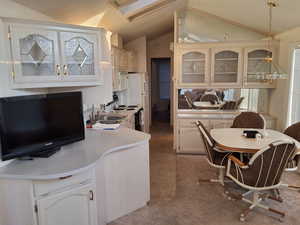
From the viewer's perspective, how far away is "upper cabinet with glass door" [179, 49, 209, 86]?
4.44m

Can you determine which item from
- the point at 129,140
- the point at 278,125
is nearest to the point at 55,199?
the point at 129,140

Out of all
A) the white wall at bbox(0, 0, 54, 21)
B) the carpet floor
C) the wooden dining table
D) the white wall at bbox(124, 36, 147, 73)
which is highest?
the white wall at bbox(124, 36, 147, 73)

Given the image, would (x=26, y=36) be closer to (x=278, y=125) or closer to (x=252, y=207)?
(x=252, y=207)

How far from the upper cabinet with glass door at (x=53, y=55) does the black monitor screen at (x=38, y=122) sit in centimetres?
18

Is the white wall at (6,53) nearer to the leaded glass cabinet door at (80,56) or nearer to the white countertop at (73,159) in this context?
the leaded glass cabinet door at (80,56)

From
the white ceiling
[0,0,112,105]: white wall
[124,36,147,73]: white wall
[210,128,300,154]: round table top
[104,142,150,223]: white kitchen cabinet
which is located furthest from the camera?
[124,36,147,73]: white wall

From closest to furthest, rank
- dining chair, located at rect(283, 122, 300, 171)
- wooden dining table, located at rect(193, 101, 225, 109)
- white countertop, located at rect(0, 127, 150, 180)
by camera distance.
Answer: white countertop, located at rect(0, 127, 150, 180) < dining chair, located at rect(283, 122, 300, 171) < wooden dining table, located at rect(193, 101, 225, 109)

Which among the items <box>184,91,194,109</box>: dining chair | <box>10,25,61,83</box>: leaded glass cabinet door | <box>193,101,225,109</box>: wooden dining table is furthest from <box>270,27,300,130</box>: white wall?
<box>10,25,61,83</box>: leaded glass cabinet door

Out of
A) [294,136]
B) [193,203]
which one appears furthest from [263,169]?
[294,136]

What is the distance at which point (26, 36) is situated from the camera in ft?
6.42

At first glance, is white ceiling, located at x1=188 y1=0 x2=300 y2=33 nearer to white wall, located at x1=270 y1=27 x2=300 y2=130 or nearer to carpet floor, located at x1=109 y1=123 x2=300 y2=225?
white wall, located at x1=270 y1=27 x2=300 y2=130

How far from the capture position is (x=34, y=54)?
2.04 m

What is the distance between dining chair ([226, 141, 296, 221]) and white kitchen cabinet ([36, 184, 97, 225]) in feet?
5.10

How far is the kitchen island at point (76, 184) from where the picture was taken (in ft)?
5.63
